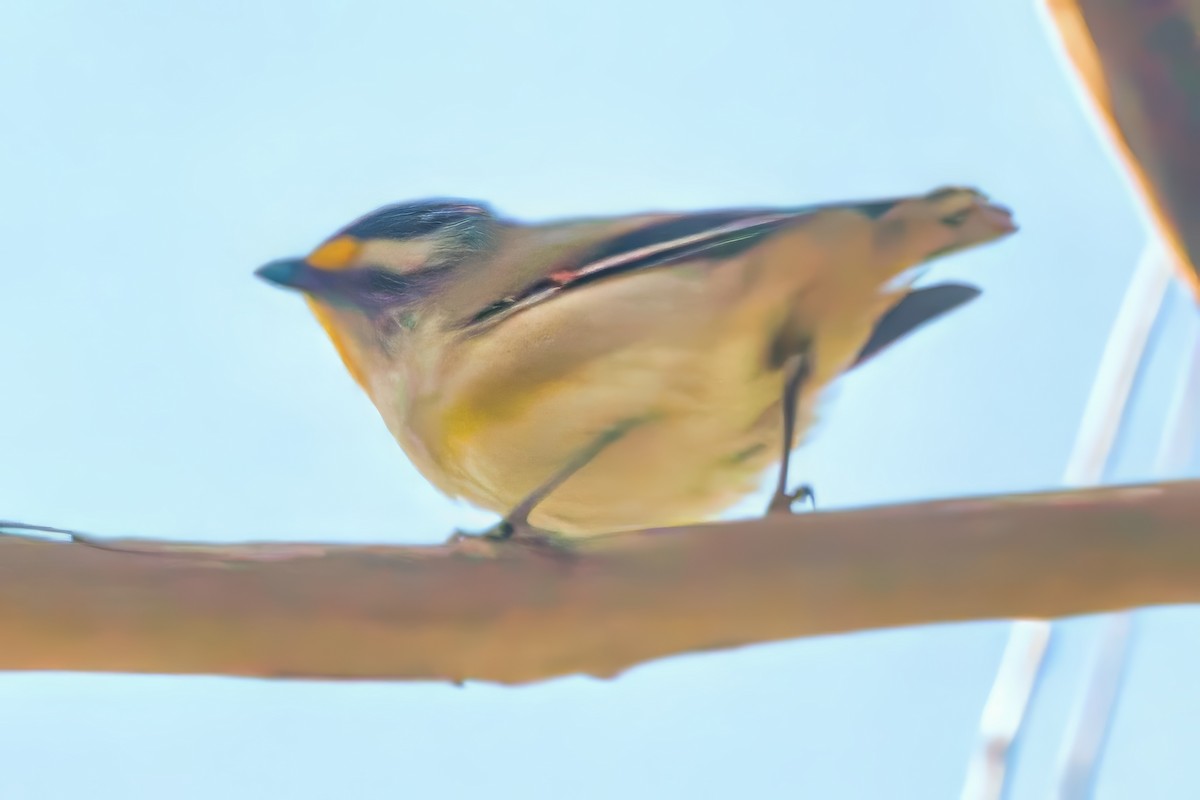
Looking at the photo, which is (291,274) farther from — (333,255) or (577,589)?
(577,589)

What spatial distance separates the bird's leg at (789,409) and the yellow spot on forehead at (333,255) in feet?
2.32

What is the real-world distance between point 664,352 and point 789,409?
0.70ft

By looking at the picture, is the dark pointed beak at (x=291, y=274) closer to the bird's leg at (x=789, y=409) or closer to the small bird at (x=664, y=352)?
the small bird at (x=664, y=352)

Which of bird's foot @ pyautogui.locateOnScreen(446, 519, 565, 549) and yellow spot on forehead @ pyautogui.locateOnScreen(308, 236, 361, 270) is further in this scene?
yellow spot on forehead @ pyautogui.locateOnScreen(308, 236, 361, 270)

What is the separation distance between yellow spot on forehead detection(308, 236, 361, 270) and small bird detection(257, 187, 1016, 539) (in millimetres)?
216

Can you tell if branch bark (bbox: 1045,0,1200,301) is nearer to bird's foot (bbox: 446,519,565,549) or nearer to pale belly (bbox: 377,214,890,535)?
pale belly (bbox: 377,214,890,535)

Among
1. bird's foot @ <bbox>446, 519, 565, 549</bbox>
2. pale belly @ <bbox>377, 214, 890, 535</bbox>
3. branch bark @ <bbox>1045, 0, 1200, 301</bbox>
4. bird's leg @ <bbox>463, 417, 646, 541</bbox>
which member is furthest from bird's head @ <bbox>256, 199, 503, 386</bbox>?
branch bark @ <bbox>1045, 0, 1200, 301</bbox>

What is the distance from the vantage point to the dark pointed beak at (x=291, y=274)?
1.86m

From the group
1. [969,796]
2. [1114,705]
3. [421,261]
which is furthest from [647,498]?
[1114,705]

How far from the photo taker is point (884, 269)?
5.28ft

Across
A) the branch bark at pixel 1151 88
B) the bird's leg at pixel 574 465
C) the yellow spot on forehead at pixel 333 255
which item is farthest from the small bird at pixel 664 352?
the branch bark at pixel 1151 88

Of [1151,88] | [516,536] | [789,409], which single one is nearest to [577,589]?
[516,536]

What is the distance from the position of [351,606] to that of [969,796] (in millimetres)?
1198

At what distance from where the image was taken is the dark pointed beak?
186 cm
